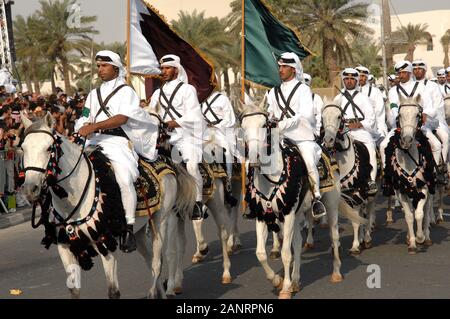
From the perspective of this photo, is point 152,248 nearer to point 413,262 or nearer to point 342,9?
point 413,262

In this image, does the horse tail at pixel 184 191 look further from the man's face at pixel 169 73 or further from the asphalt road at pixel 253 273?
the man's face at pixel 169 73

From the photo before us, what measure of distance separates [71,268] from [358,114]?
7.30 metres

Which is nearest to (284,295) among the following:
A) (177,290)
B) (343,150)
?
(177,290)

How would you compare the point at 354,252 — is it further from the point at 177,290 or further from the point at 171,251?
the point at 171,251

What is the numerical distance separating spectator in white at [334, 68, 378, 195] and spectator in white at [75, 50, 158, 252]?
5.49m

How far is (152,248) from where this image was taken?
8.91m

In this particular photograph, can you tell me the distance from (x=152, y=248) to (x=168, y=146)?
1.42 metres

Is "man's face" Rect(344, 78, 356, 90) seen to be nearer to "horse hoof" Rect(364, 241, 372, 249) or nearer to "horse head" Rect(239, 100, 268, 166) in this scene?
"horse hoof" Rect(364, 241, 372, 249)

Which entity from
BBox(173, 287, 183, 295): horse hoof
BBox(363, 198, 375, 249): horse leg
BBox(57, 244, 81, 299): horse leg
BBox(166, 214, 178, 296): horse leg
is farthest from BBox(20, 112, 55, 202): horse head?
BBox(363, 198, 375, 249): horse leg

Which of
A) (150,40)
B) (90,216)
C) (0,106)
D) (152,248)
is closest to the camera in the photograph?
(90,216)

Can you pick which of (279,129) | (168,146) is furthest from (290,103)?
(168,146)

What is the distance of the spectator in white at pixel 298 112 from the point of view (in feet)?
31.2

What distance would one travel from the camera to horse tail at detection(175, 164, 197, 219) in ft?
31.2

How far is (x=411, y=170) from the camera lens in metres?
12.2
